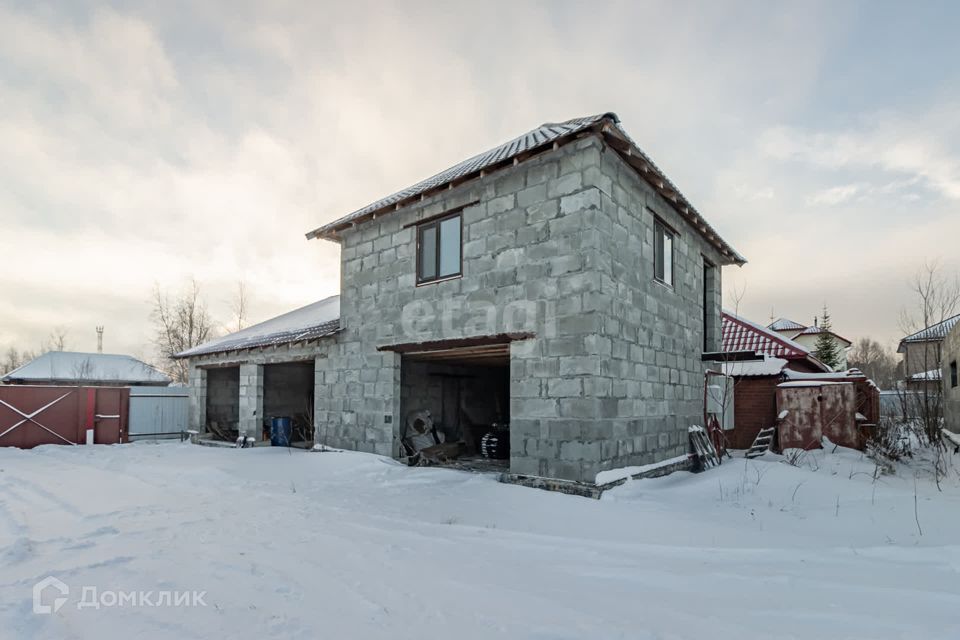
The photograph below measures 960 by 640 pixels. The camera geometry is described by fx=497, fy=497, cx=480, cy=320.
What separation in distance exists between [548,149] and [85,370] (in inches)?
1533

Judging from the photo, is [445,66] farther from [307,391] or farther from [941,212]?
[941,212]

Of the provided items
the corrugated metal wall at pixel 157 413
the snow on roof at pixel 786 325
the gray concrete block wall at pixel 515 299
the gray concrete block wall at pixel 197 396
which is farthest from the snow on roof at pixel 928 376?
the corrugated metal wall at pixel 157 413

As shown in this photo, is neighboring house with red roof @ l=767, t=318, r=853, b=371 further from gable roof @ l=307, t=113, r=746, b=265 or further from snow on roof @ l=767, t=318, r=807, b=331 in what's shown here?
gable roof @ l=307, t=113, r=746, b=265

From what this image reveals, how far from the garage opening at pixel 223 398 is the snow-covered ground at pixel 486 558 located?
812 cm

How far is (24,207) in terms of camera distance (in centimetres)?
1270

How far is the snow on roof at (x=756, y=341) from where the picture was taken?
1577 centimetres

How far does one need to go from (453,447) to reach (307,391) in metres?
6.60

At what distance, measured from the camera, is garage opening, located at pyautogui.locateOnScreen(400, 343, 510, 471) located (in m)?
10.3

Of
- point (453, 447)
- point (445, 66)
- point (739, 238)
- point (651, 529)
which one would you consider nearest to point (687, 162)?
point (739, 238)

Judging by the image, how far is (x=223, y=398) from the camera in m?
16.8

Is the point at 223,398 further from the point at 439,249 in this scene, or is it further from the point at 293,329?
the point at 439,249

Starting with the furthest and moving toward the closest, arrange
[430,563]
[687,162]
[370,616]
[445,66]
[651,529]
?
[687,162] < [445,66] < [651,529] < [430,563] < [370,616]

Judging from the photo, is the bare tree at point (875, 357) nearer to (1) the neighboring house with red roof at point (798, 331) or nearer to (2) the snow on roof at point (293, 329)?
(1) the neighboring house with red roof at point (798, 331)

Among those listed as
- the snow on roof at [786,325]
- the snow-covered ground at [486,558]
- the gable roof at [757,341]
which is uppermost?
the snow on roof at [786,325]
